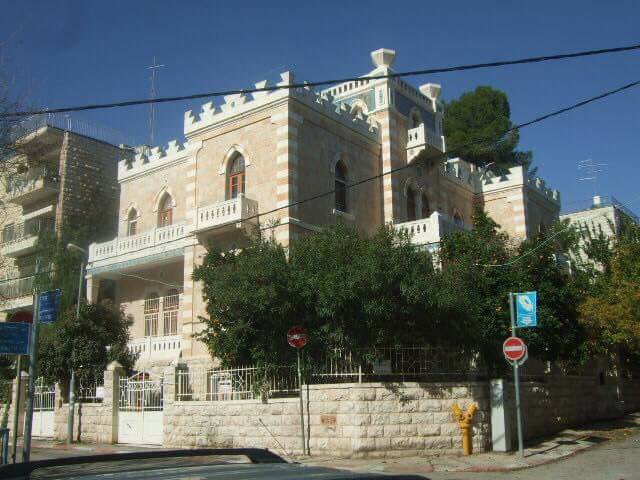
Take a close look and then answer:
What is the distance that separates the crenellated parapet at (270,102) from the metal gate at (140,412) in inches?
349

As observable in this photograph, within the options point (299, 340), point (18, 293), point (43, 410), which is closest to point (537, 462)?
point (299, 340)

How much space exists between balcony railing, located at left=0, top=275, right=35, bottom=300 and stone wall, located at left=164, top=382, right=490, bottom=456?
58.4 ft

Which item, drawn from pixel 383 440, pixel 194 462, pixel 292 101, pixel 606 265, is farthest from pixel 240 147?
pixel 194 462

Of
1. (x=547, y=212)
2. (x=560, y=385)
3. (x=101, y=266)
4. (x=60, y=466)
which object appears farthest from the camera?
(x=547, y=212)

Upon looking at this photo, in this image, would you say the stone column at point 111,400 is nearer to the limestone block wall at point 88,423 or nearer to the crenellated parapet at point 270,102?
the limestone block wall at point 88,423

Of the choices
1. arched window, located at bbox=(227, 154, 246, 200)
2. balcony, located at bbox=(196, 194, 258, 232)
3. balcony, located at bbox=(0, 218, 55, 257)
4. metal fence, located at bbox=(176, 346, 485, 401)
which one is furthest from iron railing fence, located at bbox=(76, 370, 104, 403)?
balcony, located at bbox=(0, 218, 55, 257)

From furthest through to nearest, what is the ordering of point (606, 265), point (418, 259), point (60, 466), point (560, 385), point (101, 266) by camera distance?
1. point (101, 266)
2. point (606, 265)
3. point (560, 385)
4. point (418, 259)
5. point (60, 466)

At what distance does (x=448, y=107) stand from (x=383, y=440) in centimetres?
3153

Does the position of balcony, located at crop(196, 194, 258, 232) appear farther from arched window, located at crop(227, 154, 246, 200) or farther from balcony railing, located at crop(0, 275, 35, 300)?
balcony railing, located at crop(0, 275, 35, 300)

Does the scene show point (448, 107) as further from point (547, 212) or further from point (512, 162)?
point (547, 212)

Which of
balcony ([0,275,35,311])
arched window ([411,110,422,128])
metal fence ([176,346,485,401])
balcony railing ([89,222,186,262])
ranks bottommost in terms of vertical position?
metal fence ([176,346,485,401])

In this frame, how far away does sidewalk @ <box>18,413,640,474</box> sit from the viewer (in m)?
13.0

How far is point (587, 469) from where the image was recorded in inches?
498

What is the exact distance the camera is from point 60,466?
335 centimetres
